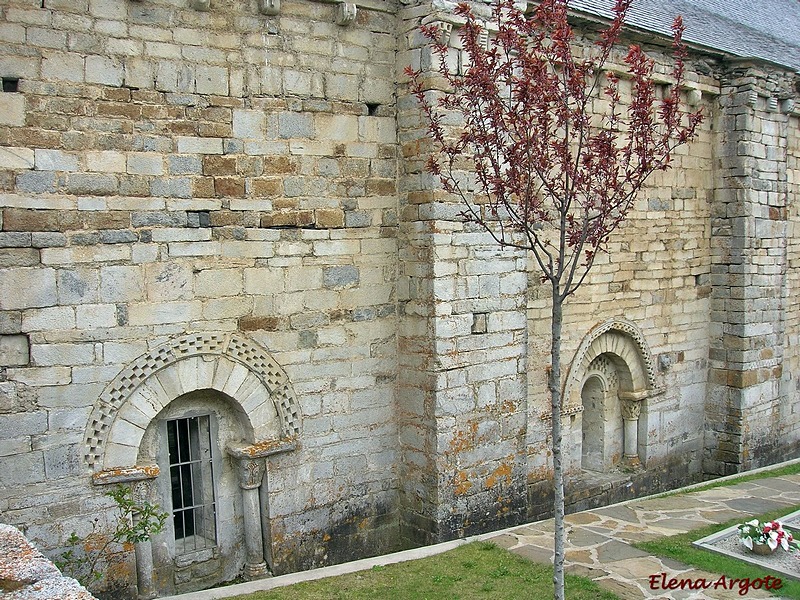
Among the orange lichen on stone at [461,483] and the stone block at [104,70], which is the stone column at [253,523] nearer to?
the orange lichen on stone at [461,483]

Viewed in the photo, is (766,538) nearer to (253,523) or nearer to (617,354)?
(617,354)

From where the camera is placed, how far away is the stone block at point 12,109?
19.4 feet

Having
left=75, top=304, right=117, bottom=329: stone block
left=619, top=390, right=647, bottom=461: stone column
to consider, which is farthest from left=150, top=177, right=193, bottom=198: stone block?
left=619, top=390, right=647, bottom=461: stone column

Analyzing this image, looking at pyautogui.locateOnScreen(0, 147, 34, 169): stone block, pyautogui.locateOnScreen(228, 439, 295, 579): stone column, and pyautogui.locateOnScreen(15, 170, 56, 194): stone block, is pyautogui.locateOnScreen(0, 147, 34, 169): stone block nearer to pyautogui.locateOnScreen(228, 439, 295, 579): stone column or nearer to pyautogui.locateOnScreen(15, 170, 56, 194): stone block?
pyautogui.locateOnScreen(15, 170, 56, 194): stone block

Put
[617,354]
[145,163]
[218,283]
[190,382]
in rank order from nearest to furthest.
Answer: [145,163], [190,382], [218,283], [617,354]

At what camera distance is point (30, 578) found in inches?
153

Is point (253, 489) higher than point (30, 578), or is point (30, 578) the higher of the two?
point (30, 578)

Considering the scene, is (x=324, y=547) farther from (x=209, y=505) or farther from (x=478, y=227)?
(x=478, y=227)

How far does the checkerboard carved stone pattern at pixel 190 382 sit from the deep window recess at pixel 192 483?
457 mm

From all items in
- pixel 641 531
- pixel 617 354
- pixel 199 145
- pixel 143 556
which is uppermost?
pixel 199 145

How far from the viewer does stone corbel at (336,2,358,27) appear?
291 inches

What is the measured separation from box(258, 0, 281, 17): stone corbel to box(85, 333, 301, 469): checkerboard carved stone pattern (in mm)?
2876

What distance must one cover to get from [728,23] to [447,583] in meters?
9.85

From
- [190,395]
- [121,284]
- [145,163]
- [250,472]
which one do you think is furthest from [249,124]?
[250,472]
